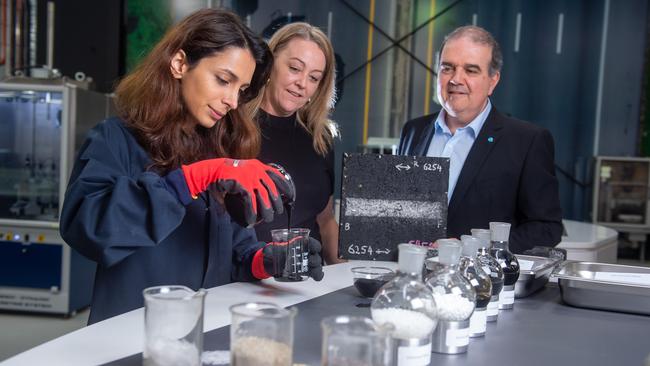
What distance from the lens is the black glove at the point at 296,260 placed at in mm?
1579

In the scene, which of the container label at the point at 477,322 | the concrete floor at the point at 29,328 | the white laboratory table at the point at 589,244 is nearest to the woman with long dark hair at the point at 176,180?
the container label at the point at 477,322

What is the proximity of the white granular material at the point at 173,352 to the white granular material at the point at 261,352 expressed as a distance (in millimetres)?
106

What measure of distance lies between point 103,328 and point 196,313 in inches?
18.2

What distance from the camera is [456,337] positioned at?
1169 mm

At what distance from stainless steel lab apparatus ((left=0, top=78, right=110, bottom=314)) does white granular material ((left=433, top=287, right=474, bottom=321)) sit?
142 inches

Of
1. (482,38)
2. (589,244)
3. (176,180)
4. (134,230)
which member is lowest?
(589,244)

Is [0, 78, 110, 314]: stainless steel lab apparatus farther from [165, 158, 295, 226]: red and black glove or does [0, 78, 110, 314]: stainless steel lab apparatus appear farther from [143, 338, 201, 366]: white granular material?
[143, 338, 201, 366]: white granular material

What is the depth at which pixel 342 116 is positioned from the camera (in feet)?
24.8

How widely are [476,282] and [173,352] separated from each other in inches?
26.3

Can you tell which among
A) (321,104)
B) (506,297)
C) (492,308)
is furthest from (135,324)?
(321,104)

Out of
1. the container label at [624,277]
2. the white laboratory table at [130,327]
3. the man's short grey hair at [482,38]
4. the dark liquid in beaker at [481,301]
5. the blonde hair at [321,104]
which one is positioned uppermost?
the man's short grey hair at [482,38]

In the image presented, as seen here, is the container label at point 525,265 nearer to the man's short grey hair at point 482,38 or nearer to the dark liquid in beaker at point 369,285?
the dark liquid in beaker at point 369,285

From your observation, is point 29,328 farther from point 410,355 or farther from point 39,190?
point 410,355

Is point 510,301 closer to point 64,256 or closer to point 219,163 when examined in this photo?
point 219,163
